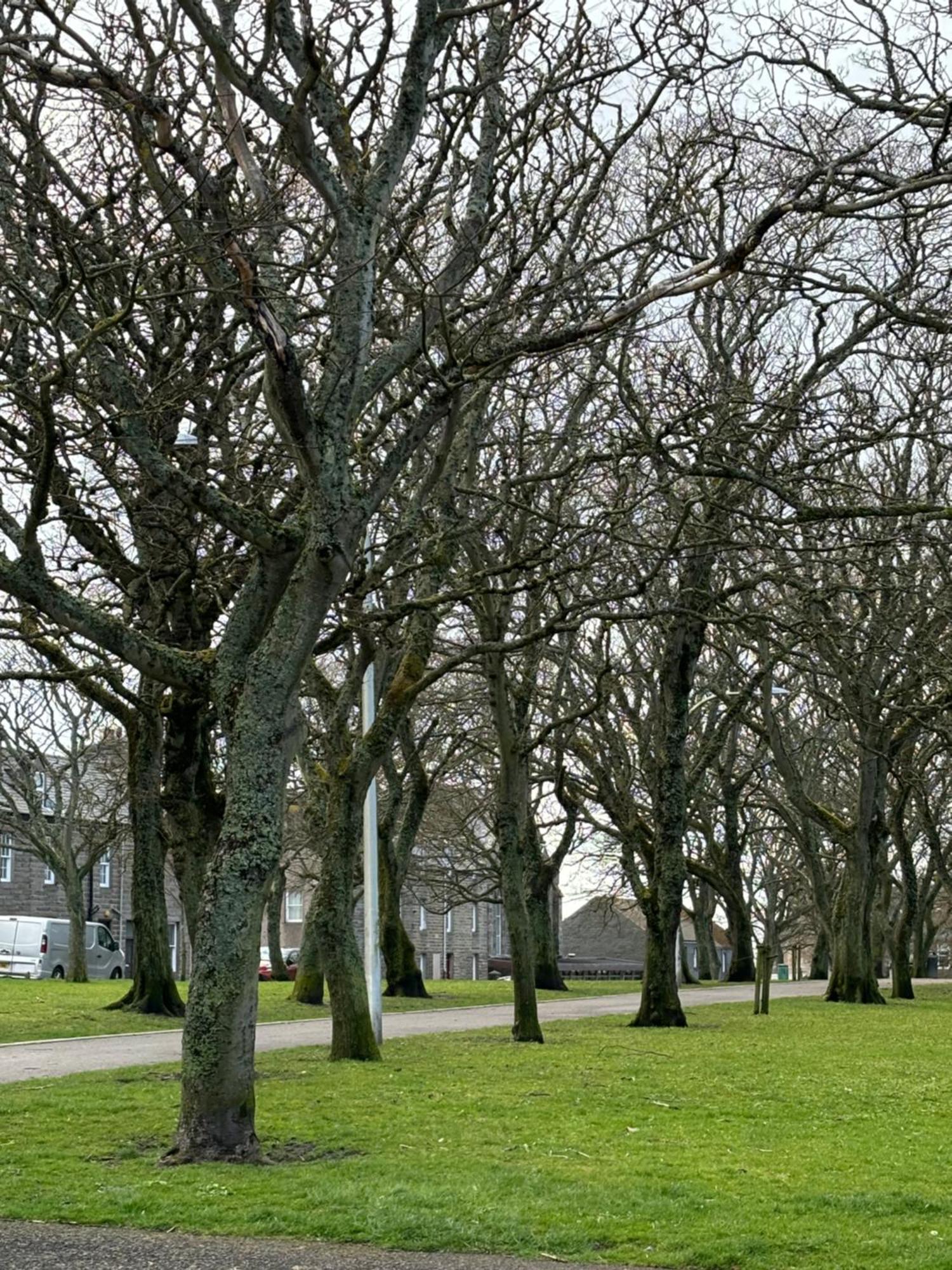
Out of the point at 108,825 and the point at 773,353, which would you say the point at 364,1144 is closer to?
the point at 773,353

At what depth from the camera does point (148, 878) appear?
23109mm

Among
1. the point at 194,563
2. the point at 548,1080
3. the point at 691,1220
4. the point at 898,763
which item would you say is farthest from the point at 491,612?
the point at 898,763

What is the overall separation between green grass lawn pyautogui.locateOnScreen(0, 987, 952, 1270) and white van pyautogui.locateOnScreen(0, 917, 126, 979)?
90.5 ft

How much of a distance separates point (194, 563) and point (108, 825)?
1034 inches

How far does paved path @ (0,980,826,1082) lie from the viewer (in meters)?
16.4

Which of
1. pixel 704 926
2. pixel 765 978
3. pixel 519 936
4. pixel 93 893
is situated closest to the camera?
pixel 519 936

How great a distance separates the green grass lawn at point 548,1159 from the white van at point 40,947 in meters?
27.6

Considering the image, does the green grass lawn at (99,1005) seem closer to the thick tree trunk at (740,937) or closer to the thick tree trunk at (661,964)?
the thick tree trunk at (740,937)

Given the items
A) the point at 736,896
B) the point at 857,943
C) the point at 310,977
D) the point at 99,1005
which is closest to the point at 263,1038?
the point at 99,1005

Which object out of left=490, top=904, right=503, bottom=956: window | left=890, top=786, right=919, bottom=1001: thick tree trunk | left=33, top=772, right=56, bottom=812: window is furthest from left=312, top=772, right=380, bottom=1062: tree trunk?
left=490, top=904, right=503, bottom=956: window

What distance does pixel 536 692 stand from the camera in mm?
25953

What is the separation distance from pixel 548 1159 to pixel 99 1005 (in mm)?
17523

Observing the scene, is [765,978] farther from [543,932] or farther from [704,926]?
[704,926]

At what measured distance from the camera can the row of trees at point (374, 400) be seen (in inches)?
417
